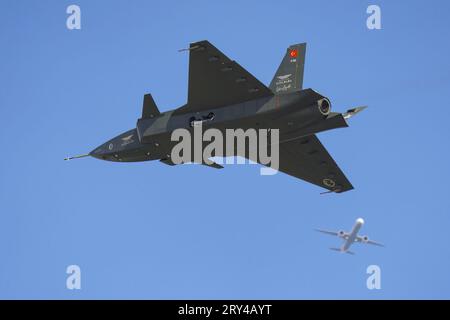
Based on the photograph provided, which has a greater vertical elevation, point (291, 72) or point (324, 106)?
point (291, 72)

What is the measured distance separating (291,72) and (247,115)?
5.52 meters

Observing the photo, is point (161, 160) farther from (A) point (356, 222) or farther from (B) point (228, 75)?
(A) point (356, 222)

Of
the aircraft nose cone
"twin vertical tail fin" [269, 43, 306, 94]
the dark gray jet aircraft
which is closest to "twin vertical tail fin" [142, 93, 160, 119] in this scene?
the dark gray jet aircraft

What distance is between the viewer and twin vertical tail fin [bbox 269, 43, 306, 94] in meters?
57.8

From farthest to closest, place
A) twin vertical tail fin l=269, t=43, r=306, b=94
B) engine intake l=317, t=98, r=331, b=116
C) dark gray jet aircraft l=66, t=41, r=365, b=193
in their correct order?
twin vertical tail fin l=269, t=43, r=306, b=94 < dark gray jet aircraft l=66, t=41, r=365, b=193 < engine intake l=317, t=98, r=331, b=116

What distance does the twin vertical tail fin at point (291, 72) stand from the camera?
57.8 m

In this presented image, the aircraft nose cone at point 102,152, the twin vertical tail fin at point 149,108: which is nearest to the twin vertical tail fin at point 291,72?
the twin vertical tail fin at point 149,108

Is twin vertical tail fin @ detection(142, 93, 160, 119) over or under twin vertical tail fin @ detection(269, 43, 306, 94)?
under

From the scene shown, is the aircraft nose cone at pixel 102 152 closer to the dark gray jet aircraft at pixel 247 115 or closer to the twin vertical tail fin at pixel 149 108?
the dark gray jet aircraft at pixel 247 115

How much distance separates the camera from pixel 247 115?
54.5 m

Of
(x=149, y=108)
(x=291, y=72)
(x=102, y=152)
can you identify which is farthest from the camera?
(x=102, y=152)

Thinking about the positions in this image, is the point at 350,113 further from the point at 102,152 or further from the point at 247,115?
the point at 102,152

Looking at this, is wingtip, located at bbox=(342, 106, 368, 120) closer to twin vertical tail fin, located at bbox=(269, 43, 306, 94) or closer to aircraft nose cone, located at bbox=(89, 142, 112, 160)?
twin vertical tail fin, located at bbox=(269, 43, 306, 94)

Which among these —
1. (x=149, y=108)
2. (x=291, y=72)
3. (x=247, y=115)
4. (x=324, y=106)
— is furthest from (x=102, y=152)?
(x=324, y=106)
